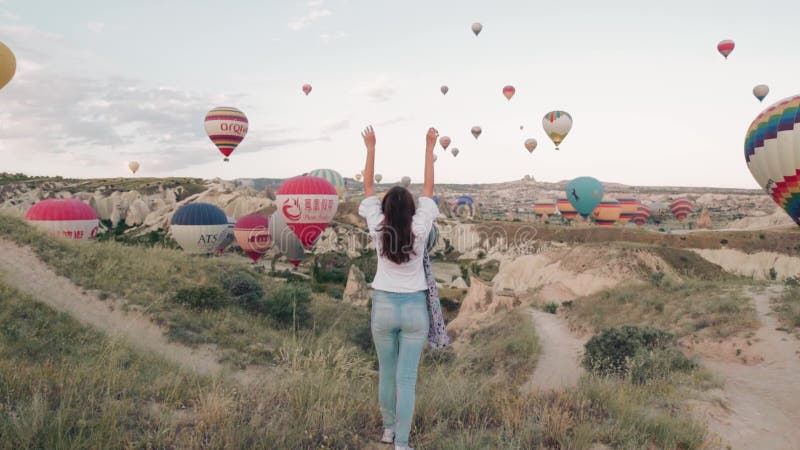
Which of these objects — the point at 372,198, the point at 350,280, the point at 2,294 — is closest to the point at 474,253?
the point at 350,280

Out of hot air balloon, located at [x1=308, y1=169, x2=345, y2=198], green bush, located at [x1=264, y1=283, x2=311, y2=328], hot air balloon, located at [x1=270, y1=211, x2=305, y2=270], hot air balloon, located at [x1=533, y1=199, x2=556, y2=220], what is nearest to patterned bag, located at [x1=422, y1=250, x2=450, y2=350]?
green bush, located at [x1=264, y1=283, x2=311, y2=328]

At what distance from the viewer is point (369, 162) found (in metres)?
4.21

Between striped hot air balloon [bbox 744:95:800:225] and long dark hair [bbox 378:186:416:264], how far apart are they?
71.6ft

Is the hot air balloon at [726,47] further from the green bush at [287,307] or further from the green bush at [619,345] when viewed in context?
the green bush at [287,307]

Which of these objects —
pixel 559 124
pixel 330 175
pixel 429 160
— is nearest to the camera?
pixel 429 160

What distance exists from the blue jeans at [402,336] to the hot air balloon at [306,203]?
2435cm

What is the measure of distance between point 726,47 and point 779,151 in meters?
28.1

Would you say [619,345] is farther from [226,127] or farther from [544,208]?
[544,208]

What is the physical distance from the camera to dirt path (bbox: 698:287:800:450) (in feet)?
21.0

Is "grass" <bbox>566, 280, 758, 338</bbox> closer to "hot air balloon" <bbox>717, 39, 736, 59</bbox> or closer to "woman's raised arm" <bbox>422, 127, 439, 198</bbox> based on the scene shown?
"woman's raised arm" <bbox>422, 127, 439, 198</bbox>

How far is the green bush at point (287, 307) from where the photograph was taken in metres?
14.9

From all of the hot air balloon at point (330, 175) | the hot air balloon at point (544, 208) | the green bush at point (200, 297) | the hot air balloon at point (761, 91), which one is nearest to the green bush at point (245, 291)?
the green bush at point (200, 297)

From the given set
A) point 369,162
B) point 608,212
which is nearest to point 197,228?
point 369,162

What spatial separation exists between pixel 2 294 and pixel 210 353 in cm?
475
